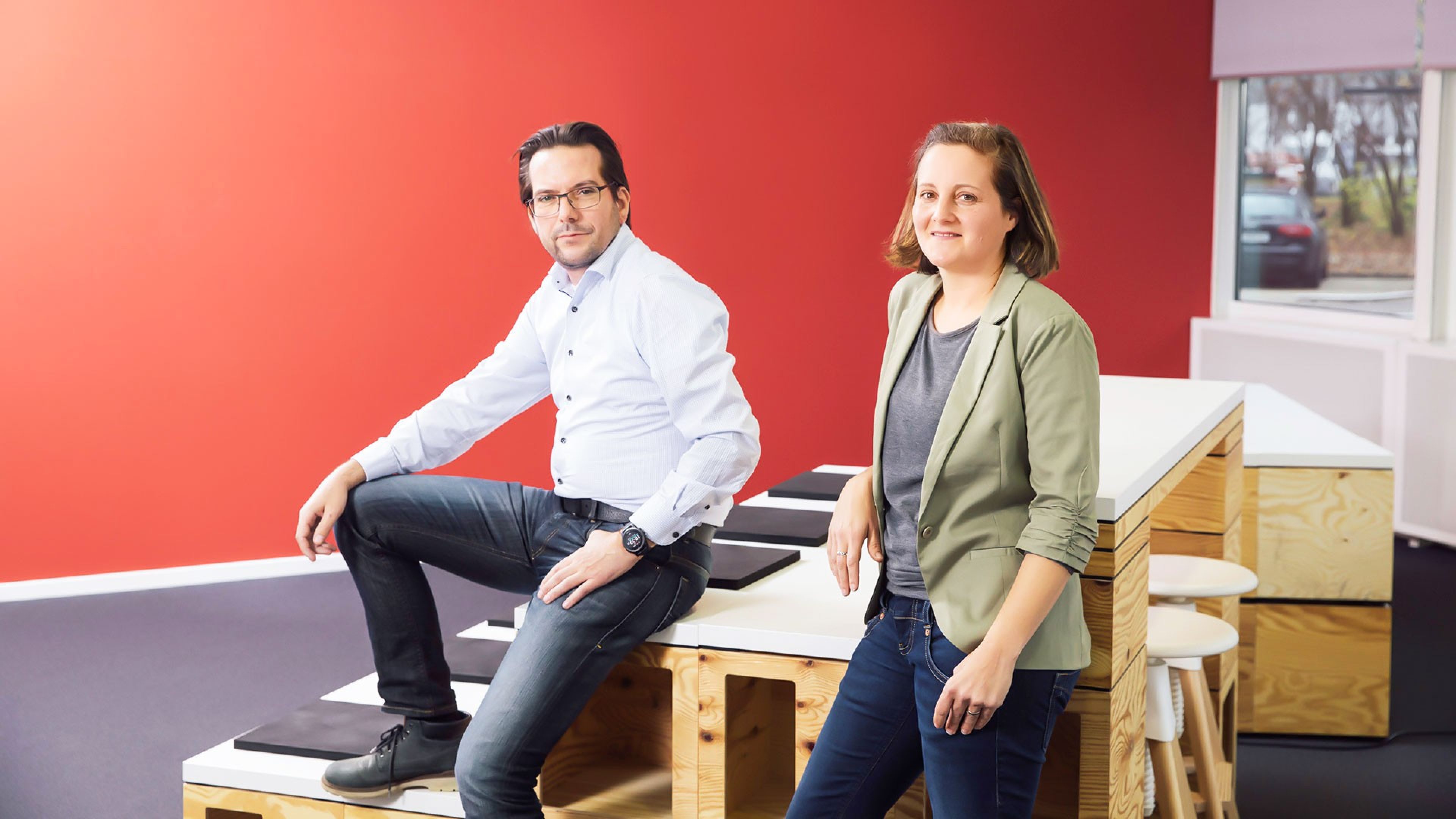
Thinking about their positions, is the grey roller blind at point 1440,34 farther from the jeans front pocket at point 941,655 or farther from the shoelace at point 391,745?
the shoelace at point 391,745

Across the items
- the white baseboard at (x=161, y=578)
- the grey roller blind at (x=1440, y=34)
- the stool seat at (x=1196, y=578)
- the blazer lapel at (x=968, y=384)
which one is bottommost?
the white baseboard at (x=161, y=578)

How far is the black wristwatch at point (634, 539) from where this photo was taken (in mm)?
2018

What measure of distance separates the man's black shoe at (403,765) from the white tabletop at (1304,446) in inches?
71.7

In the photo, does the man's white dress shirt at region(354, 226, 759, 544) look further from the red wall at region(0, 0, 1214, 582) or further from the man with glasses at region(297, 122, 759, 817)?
the red wall at region(0, 0, 1214, 582)

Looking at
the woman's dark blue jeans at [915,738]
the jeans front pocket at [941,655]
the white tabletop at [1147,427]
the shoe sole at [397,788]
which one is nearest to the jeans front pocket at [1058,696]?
the woman's dark blue jeans at [915,738]

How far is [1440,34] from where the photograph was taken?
193 inches

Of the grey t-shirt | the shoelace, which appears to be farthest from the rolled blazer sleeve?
the shoelace

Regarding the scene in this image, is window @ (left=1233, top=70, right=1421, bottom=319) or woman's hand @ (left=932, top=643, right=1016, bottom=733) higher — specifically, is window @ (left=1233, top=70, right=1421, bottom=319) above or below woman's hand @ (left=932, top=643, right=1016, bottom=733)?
above

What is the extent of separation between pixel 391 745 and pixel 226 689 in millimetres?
1824

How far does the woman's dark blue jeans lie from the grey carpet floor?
1.52 meters

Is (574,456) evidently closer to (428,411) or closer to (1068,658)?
(428,411)

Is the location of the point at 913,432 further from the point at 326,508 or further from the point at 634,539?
the point at 326,508

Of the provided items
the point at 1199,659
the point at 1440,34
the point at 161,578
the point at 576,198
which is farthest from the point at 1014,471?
the point at 1440,34

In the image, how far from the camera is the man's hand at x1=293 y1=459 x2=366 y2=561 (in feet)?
7.08
